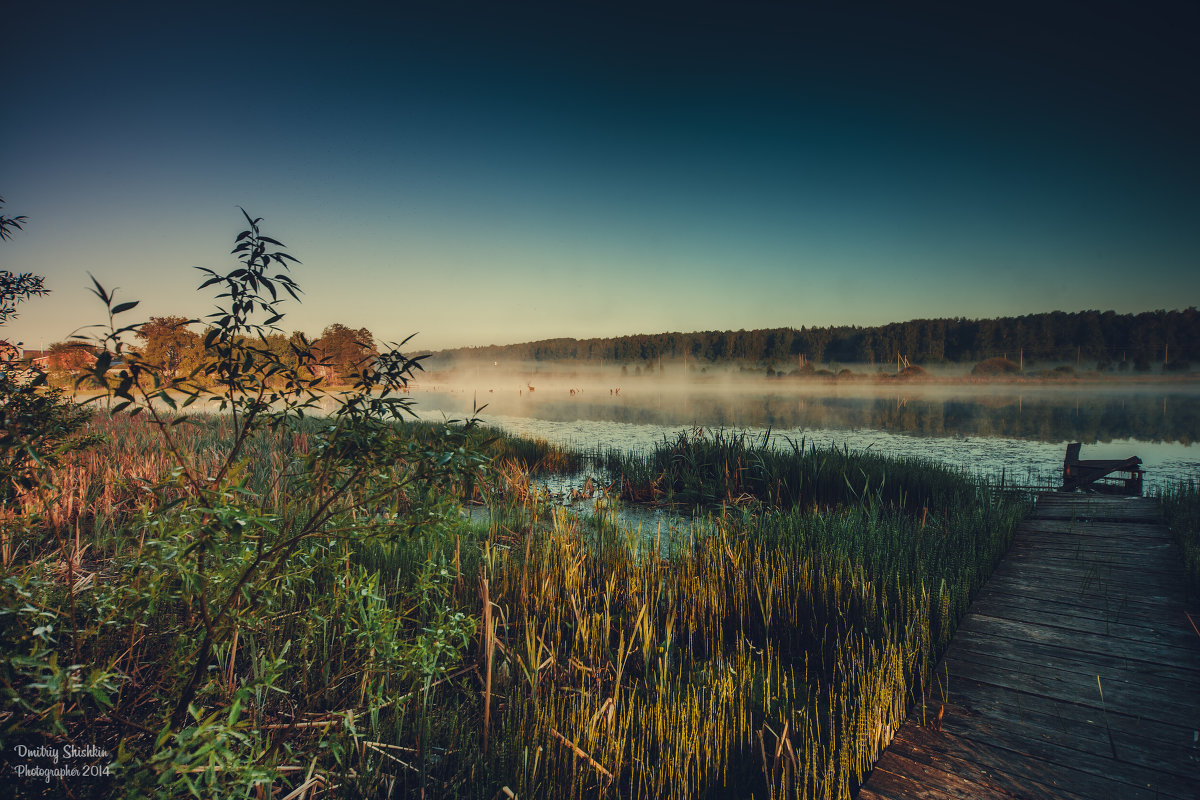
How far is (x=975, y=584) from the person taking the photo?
14.6 ft

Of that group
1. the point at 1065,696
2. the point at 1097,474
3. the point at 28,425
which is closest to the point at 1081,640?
the point at 1065,696

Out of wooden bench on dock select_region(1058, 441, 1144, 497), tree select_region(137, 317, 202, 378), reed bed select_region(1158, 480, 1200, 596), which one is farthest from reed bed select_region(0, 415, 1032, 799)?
wooden bench on dock select_region(1058, 441, 1144, 497)

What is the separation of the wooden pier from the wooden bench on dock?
504cm

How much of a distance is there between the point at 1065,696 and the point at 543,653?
314 cm

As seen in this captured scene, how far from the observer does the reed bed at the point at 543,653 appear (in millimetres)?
2268

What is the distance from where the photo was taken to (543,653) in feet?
11.6

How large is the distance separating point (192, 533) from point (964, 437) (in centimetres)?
2194

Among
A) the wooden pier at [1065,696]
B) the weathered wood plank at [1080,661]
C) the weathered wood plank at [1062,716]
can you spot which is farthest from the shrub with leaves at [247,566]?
the weathered wood plank at [1080,661]

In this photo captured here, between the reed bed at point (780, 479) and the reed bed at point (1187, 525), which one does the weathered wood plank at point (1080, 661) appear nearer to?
the reed bed at point (1187, 525)

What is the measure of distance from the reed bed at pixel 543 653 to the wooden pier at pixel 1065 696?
0.18m

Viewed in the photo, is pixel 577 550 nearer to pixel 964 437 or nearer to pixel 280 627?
pixel 280 627

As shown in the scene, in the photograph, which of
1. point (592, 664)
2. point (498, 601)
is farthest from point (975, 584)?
point (498, 601)

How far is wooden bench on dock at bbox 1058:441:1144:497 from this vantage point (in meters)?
8.70

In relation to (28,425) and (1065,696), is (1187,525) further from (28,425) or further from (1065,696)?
(28,425)
